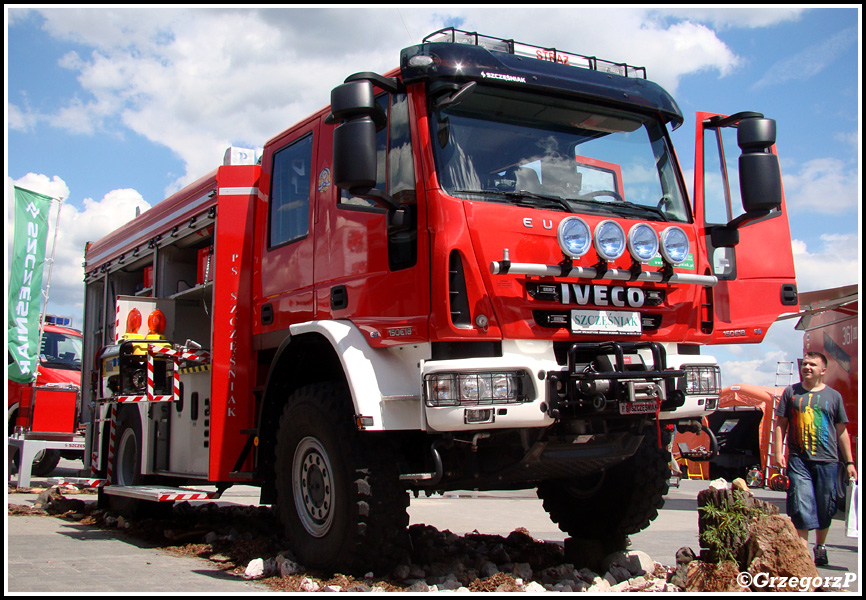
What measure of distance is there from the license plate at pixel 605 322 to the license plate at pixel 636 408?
1.61 ft

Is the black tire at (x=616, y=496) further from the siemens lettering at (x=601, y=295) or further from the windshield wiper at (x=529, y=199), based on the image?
the windshield wiper at (x=529, y=199)

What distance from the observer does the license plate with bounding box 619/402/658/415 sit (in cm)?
476

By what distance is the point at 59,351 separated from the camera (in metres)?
16.1

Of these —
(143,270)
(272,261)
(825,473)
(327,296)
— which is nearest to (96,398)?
(143,270)

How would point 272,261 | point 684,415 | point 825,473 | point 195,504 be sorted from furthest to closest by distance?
point 195,504 → point 825,473 → point 272,261 → point 684,415

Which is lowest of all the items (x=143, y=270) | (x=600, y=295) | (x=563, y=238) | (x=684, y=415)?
(x=684, y=415)

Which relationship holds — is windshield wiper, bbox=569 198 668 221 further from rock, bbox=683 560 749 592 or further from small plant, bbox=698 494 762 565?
rock, bbox=683 560 749 592

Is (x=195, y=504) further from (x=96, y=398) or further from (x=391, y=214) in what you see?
(x=391, y=214)

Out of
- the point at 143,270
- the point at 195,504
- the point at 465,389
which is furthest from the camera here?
the point at 195,504

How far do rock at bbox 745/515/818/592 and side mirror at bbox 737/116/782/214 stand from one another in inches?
79.2

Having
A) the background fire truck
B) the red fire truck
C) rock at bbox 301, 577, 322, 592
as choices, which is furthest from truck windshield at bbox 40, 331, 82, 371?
rock at bbox 301, 577, 322, 592

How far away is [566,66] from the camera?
5.43 meters

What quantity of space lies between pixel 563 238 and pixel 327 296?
5.65ft

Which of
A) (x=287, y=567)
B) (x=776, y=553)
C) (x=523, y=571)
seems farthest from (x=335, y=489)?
(x=776, y=553)
